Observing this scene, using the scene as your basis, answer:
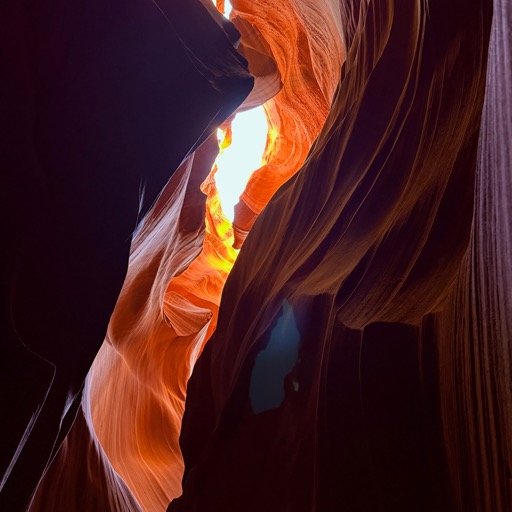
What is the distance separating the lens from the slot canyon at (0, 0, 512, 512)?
3.37 feet

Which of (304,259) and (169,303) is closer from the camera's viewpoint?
Result: (304,259)

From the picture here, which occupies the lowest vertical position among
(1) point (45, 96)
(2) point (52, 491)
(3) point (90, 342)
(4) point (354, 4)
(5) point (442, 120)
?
(2) point (52, 491)

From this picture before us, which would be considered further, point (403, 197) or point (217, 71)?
point (217, 71)

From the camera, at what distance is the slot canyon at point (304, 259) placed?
1.03m

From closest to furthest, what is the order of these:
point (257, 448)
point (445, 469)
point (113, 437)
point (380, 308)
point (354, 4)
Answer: point (445, 469)
point (380, 308)
point (257, 448)
point (354, 4)
point (113, 437)

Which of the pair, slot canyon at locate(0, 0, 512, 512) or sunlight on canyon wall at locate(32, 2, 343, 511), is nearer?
slot canyon at locate(0, 0, 512, 512)

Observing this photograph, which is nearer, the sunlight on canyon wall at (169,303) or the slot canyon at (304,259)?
the slot canyon at (304,259)

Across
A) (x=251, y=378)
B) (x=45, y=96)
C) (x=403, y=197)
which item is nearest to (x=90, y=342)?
(x=251, y=378)

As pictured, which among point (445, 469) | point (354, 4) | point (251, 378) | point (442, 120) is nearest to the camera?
point (445, 469)

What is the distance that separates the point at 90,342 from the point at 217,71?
51.8 inches

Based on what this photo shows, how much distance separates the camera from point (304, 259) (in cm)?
224

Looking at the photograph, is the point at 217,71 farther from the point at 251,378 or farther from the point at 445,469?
the point at 445,469

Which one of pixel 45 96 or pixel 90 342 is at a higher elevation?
pixel 45 96

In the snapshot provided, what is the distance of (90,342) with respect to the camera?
207 cm
